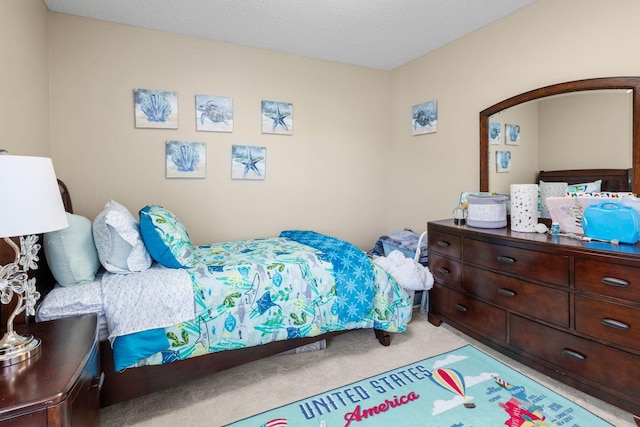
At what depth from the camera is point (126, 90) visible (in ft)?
9.27

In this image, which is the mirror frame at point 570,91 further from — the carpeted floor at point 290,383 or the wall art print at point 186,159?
the wall art print at point 186,159

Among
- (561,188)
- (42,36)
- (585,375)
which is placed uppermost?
(42,36)

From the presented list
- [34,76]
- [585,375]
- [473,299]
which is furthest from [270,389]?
[34,76]

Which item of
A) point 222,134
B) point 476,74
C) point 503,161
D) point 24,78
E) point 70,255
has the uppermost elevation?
point 476,74

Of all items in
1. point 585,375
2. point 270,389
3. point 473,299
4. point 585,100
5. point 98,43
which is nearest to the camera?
point 585,375

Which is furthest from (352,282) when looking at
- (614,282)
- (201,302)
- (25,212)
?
(25,212)

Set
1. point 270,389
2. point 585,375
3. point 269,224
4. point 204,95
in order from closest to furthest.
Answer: point 585,375 < point 270,389 < point 204,95 < point 269,224

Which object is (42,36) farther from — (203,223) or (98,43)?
(203,223)

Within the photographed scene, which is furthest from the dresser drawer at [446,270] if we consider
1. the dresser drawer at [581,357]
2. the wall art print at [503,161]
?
the wall art print at [503,161]

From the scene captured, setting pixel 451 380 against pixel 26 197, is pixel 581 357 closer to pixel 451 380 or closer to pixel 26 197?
pixel 451 380

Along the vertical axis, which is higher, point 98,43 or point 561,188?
point 98,43

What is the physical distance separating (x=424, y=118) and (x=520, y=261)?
192 centimetres

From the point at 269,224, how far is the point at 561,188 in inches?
97.9

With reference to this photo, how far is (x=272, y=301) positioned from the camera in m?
2.06
